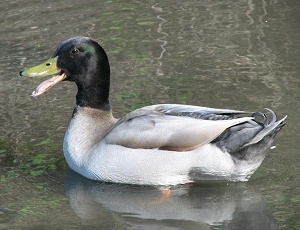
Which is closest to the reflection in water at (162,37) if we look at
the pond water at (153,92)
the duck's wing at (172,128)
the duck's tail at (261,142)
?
the pond water at (153,92)

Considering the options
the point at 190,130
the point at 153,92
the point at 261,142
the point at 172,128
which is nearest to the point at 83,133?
the point at 172,128

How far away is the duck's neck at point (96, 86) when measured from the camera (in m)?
8.22

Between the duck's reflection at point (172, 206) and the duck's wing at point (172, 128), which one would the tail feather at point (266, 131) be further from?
the duck's reflection at point (172, 206)

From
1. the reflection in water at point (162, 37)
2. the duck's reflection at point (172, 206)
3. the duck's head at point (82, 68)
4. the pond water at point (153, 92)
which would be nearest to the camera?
the duck's reflection at point (172, 206)

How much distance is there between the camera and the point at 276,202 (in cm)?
725

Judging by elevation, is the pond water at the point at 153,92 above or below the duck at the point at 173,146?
below

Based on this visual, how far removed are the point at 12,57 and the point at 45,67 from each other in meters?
3.18

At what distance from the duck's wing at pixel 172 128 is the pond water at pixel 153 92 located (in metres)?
0.41

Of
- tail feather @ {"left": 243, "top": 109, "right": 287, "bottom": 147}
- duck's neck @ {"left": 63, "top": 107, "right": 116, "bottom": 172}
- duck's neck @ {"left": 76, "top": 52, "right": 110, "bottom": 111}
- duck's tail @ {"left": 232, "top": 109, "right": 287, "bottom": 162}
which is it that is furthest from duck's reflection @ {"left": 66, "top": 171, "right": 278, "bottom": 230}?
duck's neck @ {"left": 76, "top": 52, "right": 110, "bottom": 111}

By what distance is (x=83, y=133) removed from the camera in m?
8.09

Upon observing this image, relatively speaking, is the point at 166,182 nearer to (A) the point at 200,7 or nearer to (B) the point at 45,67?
(B) the point at 45,67

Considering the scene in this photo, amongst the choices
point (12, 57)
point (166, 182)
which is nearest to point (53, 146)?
point (166, 182)

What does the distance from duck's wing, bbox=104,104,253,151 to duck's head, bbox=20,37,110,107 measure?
0.55 m

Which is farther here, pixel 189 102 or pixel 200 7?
pixel 200 7
